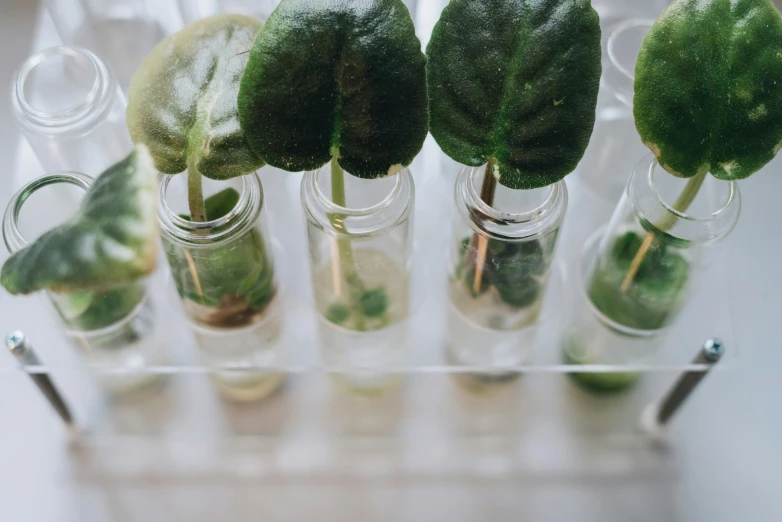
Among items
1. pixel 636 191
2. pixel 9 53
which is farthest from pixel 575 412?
pixel 9 53

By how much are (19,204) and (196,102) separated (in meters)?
0.14

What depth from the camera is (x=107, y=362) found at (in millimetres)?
604

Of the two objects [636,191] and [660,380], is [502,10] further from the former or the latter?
[660,380]

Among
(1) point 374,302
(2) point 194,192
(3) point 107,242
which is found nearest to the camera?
(3) point 107,242

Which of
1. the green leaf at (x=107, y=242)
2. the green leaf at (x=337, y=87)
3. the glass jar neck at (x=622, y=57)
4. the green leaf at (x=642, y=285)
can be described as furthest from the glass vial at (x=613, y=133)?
the green leaf at (x=107, y=242)

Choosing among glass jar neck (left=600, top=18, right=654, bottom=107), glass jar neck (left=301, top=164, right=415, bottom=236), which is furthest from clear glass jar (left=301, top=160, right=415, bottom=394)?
glass jar neck (left=600, top=18, right=654, bottom=107)

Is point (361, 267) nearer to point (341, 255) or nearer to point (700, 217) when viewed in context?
point (341, 255)

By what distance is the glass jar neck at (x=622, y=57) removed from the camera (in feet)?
2.22

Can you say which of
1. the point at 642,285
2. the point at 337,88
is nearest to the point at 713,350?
the point at 642,285

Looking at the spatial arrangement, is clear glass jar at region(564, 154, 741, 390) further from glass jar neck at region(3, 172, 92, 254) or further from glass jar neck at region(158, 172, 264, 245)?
glass jar neck at region(3, 172, 92, 254)

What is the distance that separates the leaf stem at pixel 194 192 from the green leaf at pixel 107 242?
76 mm

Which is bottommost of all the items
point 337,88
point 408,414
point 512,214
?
point 408,414

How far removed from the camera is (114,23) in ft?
2.42

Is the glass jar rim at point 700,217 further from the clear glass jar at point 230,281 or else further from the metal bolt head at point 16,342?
the metal bolt head at point 16,342
